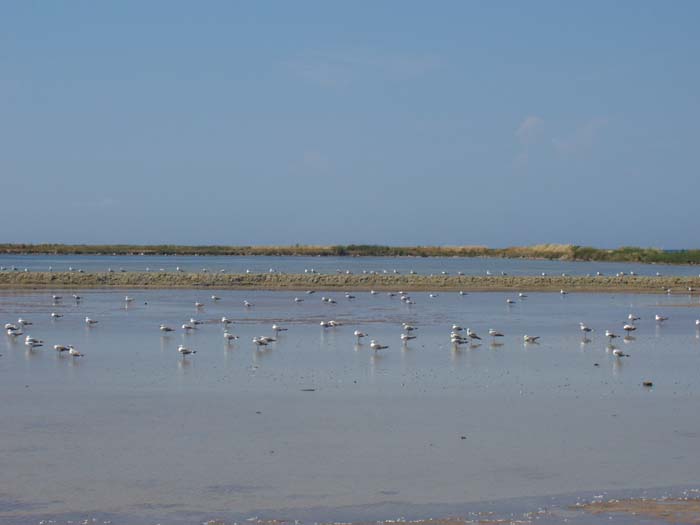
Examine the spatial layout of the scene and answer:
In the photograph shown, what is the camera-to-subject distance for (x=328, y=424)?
12414 millimetres

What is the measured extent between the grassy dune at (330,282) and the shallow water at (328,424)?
21.0m

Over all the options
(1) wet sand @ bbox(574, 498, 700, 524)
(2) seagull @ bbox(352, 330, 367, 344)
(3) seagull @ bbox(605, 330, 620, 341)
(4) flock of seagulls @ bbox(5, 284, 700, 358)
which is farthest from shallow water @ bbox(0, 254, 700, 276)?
(1) wet sand @ bbox(574, 498, 700, 524)

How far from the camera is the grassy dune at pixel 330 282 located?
1755 inches

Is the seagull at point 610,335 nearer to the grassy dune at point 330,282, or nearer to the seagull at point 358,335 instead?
the seagull at point 358,335

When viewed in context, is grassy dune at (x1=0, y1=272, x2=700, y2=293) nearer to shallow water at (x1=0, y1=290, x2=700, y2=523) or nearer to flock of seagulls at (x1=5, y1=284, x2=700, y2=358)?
flock of seagulls at (x1=5, y1=284, x2=700, y2=358)

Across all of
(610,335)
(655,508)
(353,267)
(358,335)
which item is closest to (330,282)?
(353,267)

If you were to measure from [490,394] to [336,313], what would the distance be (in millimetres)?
16040

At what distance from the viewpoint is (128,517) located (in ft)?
28.5

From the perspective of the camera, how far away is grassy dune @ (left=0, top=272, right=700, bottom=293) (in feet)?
146

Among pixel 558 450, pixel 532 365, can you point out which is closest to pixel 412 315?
pixel 532 365

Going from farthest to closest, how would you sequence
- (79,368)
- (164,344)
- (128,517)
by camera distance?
(164,344) < (79,368) < (128,517)

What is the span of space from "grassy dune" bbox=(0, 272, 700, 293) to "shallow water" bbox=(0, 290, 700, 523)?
826 inches

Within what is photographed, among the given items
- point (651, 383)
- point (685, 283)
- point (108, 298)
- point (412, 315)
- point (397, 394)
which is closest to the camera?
point (397, 394)

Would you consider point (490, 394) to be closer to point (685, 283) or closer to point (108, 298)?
point (108, 298)
